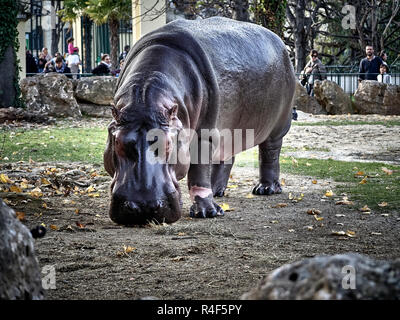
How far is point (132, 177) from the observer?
4.26m

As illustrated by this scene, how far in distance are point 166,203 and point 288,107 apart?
11.2ft

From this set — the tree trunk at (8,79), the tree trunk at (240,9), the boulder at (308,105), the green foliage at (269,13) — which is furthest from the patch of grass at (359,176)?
the boulder at (308,105)

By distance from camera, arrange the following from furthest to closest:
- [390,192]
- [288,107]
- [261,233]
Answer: [288,107] < [390,192] < [261,233]

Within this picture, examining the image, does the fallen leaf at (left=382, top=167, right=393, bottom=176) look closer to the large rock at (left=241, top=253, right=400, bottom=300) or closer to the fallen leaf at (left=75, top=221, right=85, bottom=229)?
the fallen leaf at (left=75, top=221, right=85, bottom=229)

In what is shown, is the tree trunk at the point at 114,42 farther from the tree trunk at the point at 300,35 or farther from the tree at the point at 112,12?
the tree trunk at the point at 300,35

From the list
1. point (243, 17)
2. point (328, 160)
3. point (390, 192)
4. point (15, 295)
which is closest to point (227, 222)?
point (390, 192)

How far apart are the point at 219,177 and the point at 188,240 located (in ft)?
7.01

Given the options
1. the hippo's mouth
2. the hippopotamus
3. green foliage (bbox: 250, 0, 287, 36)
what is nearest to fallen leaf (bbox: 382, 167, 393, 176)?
the hippopotamus

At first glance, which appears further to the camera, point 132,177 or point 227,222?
point 227,222

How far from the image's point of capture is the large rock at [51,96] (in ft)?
54.2

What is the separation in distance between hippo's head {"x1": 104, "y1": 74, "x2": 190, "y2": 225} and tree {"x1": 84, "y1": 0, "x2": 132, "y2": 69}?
2255 cm

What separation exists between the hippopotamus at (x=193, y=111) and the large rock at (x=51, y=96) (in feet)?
33.4

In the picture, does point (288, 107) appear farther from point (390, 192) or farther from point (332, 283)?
point (332, 283)

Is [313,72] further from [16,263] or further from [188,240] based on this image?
[16,263]
